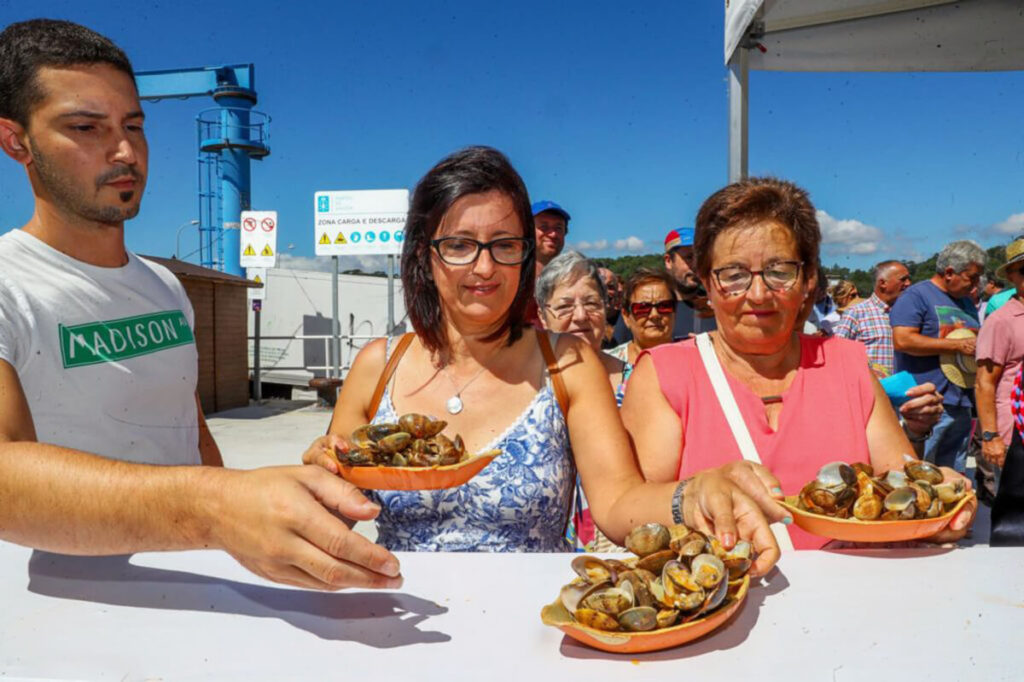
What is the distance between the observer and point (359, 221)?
32.3ft

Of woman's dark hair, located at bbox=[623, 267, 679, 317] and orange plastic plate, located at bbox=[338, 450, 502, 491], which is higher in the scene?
woman's dark hair, located at bbox=[623, 267, 679, 317]

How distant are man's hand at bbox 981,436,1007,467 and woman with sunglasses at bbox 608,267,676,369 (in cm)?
196

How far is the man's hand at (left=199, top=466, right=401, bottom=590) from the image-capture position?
2.58ft

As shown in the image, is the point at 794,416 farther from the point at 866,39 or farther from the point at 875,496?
the point at 866,39

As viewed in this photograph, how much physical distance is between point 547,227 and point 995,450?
2.67 meters

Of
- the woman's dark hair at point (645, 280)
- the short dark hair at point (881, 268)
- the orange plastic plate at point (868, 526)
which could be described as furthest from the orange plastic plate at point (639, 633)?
the short dark hair at point (881, 268)

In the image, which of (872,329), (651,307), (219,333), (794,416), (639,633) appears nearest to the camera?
(639,633)

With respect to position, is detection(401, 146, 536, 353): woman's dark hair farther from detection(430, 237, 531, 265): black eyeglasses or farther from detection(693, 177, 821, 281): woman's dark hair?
detection(693, 177, 821, 281): woman's dark hair

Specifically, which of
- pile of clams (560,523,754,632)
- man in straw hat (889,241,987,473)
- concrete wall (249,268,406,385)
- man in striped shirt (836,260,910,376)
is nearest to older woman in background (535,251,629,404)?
pile of clams (560,523,754,632)

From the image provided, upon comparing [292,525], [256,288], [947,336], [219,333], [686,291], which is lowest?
[292,525]

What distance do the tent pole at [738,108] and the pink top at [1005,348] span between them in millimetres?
1626

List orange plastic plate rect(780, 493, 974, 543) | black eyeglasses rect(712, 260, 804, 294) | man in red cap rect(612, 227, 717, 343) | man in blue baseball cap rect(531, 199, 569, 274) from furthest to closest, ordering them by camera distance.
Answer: man in blue baseball cap rect(531, 199, 569, 274), man in red cap rect(612, 227, 717, 343), black eyeglasses rect(712, 260, 804, 294), orange plastic plate rect(780, 493, 974, 543)

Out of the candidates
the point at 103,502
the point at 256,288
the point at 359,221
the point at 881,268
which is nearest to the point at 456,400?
the point at 103,502

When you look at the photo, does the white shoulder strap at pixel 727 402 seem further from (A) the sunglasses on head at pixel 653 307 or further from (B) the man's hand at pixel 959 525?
(A) the sunglasses on head at pixel 653 307
